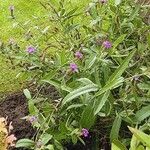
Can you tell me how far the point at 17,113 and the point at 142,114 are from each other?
4.72 ft

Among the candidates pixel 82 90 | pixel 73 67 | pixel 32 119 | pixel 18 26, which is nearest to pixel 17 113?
pixel 32 119

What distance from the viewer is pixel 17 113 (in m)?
4.02

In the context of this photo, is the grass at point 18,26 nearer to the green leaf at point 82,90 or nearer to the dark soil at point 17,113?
the dark soil at point 17,113

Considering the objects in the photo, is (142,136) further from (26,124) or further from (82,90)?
(26,124)

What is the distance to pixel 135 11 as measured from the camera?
3.56m

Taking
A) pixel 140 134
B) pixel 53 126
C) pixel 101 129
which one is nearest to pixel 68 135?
pixel 53 126

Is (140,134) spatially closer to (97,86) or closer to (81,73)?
(97,86)

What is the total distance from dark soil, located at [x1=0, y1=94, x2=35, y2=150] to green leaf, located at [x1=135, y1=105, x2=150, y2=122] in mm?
1043

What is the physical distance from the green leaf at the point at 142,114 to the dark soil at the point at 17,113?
1.04m

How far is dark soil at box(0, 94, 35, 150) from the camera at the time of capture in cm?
373

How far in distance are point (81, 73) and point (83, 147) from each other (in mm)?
561

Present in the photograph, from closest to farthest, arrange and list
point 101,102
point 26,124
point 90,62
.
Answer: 1. point 101,102
2. point 90,62
3. point 26,124

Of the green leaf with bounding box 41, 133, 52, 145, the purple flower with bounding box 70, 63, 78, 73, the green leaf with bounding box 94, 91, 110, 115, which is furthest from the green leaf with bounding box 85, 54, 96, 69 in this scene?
the green leaf with bounding box 41, 133, 52, 145

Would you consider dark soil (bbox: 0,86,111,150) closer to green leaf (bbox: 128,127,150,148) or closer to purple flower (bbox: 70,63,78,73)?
purple flower (bbox: 70,63,78,73)
